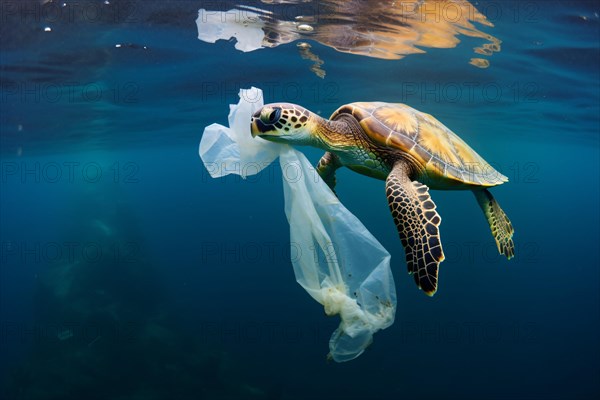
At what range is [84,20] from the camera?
7438mm

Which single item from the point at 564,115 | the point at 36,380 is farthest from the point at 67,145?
the point at 564,115

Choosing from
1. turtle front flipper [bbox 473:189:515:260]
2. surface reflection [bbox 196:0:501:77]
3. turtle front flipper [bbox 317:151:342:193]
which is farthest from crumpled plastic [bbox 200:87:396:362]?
surface reflection [bbox 196:0:501:77]

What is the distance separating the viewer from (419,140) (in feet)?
12.0

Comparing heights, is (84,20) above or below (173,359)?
above

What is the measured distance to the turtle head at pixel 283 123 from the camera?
319cm

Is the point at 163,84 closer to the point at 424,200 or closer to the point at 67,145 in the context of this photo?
the point at 424,200

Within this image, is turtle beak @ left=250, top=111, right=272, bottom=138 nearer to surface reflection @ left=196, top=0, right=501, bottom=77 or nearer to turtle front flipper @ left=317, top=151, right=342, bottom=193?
turtle front flipper @ left=317, top=151, right=342, bottom=193

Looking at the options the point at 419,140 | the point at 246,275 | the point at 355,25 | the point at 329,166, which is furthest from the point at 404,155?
the point at 246,275

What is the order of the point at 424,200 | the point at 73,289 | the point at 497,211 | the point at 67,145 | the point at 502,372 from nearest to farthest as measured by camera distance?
the point at 424,200 → the point at 497,211 → the point at 502,372 → the point at 73,289 → the point at 67,145

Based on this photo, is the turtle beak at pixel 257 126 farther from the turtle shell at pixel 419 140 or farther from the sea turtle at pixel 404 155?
the turtle shell at pixel 419 140

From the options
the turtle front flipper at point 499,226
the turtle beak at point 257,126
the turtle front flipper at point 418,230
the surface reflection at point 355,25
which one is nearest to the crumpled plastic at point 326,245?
the turtle beak at point 257,126

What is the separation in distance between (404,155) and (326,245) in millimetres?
1096

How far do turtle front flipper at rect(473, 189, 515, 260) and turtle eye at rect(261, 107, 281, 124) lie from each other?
8.79 ft

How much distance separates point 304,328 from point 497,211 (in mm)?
9805
